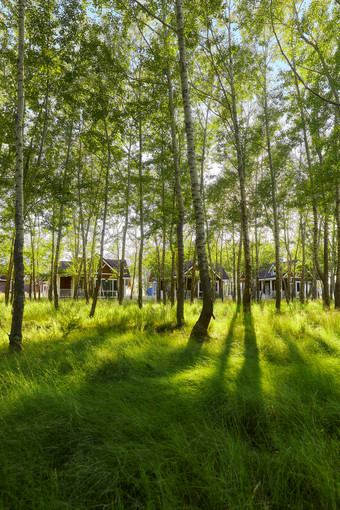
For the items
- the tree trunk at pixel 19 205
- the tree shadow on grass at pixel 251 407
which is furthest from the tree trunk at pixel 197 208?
the tree trunk at pixel 19 205

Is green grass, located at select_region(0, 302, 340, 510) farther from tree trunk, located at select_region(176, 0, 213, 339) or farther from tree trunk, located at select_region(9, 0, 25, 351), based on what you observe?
tree trunk, located at select_region(176, 0, 213, 339)

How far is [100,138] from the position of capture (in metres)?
11.3

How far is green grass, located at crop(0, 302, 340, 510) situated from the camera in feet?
5.59

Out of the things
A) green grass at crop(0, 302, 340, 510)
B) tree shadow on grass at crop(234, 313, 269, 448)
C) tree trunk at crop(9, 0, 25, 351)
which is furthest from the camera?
tree trunk at crop(9, 0, 25, 351)

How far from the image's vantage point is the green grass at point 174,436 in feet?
5.59

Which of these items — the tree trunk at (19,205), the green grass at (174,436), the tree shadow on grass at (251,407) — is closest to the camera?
the green grass at (174,436)

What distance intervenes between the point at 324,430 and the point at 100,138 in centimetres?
1271

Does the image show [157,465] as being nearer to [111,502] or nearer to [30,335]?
[111,502]

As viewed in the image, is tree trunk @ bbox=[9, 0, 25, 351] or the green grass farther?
tree trunk @ bbox=[9, 0, 25, 351]

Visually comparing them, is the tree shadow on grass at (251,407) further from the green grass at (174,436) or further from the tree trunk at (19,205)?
the tree trunk at (19,205)

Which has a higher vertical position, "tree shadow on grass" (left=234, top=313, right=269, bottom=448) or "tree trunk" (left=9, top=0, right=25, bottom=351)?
"tree trunk" (left=9, top=0, right=25, bottom=351)

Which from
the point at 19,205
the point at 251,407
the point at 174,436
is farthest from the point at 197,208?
the point at 174,436

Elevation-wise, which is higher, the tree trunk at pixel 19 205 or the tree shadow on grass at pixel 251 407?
the tree trunk at pixel 19 205

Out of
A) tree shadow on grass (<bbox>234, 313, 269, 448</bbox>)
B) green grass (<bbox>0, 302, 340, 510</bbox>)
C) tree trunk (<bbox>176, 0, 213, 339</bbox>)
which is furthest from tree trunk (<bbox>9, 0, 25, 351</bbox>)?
tree shadow on grass (<bbox>234, 313, 269, 448</bbox>)
